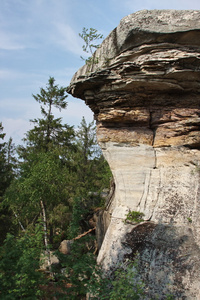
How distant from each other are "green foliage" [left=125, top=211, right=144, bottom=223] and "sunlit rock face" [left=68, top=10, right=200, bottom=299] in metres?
0.14

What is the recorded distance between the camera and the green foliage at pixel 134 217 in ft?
23.7

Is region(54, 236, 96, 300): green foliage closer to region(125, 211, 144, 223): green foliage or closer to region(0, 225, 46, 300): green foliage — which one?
region(0, 225, 46, 300): green foliage

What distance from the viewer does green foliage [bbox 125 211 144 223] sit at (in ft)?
23.7

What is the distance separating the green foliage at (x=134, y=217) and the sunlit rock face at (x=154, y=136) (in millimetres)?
137

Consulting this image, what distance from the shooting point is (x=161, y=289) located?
19.8ft

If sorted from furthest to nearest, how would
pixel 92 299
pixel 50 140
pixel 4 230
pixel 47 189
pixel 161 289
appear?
pixel 50 140
pixel 4 230
pixel 47 189
pixel 161 289
pixel 92 299

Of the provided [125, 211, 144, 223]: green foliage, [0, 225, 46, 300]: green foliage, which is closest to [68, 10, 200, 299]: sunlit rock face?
[125, 211, 144, 223]: green foliage

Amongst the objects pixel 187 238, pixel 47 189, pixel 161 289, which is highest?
pixel 47 189

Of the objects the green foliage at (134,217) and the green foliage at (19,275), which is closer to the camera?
the green foliage at (19,275)

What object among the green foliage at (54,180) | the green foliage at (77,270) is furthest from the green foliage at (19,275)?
the green foliage at (54,180)

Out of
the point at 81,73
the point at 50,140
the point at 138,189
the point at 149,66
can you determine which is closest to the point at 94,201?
the point at 50,140

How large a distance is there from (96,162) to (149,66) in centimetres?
1136

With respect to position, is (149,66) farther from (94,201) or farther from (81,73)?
(94,201)

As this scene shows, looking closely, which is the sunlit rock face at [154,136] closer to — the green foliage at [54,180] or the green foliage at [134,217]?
the green foliage at [134,217]
